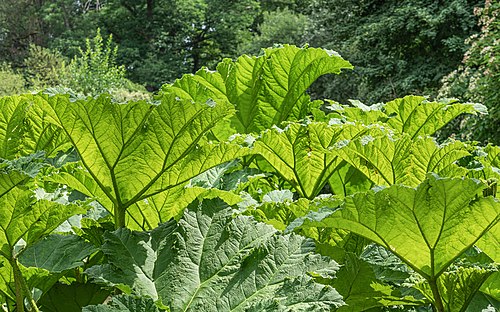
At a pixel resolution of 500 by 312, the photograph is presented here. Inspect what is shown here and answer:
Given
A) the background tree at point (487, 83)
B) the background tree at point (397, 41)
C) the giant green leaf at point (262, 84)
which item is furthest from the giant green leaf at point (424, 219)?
the background tree at point (397, 41)

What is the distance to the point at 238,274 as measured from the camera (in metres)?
0.51

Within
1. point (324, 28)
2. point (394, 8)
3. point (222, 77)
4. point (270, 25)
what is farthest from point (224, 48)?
point (222, 77)

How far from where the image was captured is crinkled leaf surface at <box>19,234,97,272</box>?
551 mm

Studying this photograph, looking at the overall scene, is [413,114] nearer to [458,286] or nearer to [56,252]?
[458,286]

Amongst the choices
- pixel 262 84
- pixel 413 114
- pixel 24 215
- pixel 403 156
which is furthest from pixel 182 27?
pixel 24 215

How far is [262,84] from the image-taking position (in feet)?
3.24

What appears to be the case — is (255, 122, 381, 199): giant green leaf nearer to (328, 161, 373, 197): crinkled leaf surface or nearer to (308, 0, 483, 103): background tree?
(328, 161, 373, 197): crinkled leaf surface

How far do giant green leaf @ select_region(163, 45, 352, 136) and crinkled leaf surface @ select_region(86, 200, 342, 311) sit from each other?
1.52 feet

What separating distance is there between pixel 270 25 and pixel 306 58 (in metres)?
15.9

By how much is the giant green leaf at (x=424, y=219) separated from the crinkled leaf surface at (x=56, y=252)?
0.73 ft

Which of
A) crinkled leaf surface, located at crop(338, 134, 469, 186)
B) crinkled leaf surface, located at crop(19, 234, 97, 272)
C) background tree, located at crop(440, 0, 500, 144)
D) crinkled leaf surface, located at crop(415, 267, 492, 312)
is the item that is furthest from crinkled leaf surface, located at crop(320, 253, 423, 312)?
background tree, located at crop(440, 0, 500, 144)

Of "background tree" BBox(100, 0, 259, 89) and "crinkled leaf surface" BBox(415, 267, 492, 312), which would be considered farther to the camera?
"background tree" BBox(100, 0, 259, 89)

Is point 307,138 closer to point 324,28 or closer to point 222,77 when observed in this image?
point 222,77

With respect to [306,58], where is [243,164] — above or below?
below
